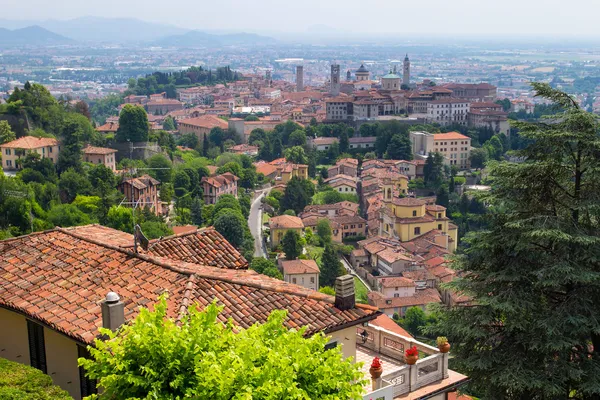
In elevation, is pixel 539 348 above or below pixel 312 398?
below

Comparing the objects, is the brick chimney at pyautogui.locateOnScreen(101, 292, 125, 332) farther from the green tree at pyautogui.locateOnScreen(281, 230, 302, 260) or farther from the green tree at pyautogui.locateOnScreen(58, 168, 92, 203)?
the green tree at pyautogui.locateOnScreen(281, 230, 302, 260)

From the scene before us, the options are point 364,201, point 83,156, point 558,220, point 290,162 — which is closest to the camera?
point 558,220

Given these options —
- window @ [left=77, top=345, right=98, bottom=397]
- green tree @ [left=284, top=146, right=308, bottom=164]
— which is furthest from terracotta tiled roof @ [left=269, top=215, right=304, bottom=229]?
window @ [left=77, top=345, right=98, bottom=397]

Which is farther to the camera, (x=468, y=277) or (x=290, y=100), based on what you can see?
(x=290, y=100)

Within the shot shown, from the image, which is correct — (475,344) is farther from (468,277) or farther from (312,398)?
(312,398)

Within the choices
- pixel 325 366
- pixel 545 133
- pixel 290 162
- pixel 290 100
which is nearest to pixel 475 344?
pixel 545 133

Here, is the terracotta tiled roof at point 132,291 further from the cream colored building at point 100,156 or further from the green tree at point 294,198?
the green tree at point 294,198
